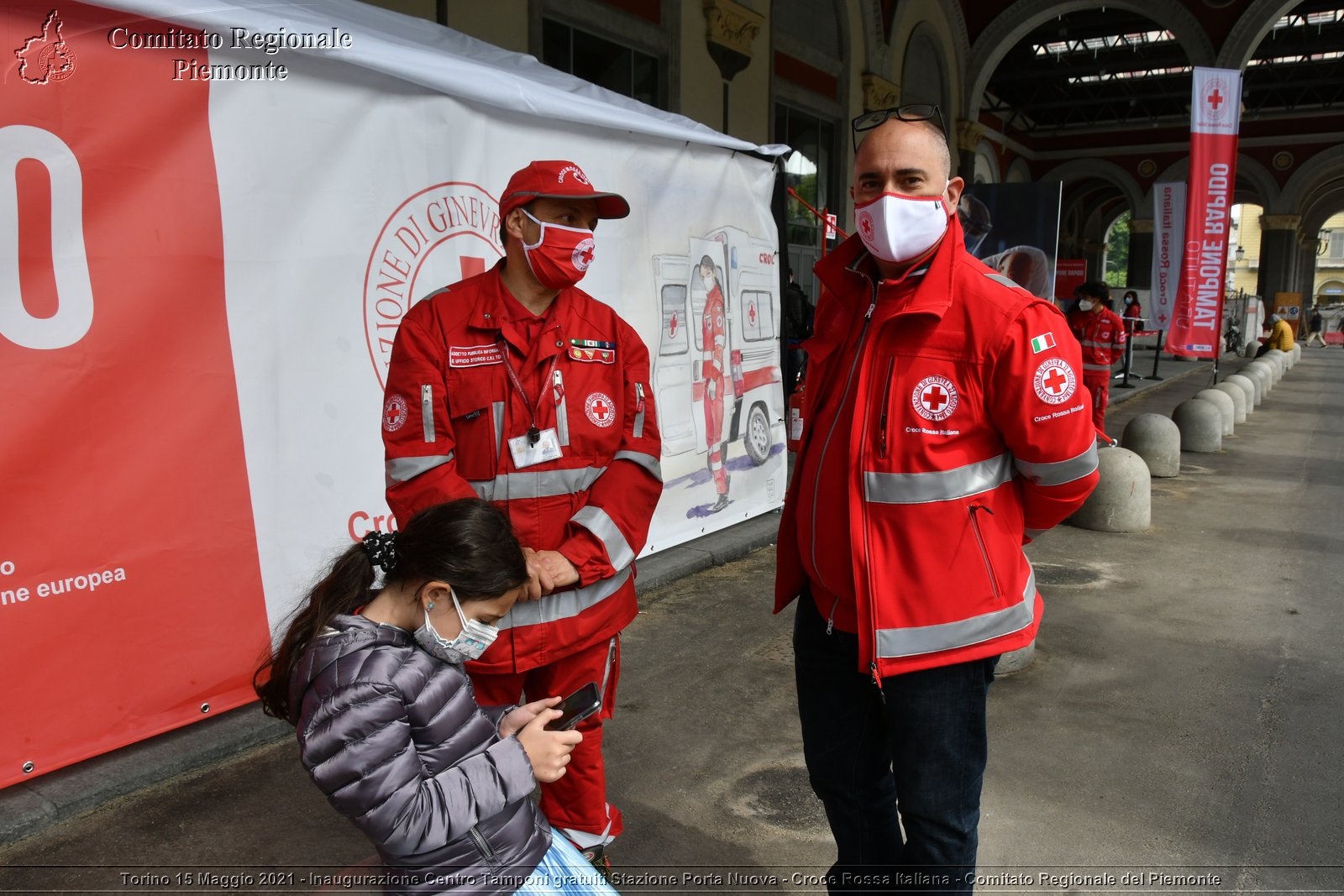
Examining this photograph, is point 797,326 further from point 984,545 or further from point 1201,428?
point 984,545

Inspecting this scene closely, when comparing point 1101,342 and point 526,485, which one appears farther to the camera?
point 1101,342

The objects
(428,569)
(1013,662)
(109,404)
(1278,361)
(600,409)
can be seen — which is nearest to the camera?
(428,569)

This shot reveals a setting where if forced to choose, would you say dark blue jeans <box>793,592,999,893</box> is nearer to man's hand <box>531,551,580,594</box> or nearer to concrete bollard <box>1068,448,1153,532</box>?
man's hand <box>531,551,580,594</box>

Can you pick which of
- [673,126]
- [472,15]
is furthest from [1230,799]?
[472,15]

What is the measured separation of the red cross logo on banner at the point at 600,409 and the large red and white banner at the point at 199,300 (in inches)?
66.5

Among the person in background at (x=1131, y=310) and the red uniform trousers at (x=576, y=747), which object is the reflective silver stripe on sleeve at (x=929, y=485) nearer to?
the red uniform trousers at (x=576, y=747)

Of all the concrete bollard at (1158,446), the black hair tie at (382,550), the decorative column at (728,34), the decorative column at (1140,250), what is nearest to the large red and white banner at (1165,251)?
the concrete bollard at (1158,446)

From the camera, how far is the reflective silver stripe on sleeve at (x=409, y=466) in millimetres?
2393

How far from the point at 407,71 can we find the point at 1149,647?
4.53m

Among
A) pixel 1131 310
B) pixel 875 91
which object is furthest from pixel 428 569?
pixel 1131 310

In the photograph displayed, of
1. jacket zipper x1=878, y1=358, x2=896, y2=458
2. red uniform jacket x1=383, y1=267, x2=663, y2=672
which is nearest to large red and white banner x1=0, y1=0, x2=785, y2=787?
red uniform jacket x1=383, y1=267, x2=663, y2=672

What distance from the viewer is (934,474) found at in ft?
6.54

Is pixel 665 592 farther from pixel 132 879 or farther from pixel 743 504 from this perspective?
pixel 132 879

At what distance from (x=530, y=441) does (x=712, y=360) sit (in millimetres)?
3649
